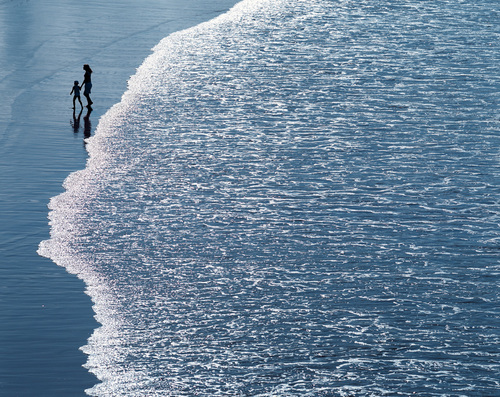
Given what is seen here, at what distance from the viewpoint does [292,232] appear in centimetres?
2145

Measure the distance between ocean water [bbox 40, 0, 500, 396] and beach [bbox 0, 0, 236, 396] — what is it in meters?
0.56

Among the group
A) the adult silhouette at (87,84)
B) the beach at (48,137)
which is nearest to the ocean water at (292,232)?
the beach at (48,137)

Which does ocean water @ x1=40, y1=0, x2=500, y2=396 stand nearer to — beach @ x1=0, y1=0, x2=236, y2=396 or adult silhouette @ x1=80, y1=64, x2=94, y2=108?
beach @ x1=0, y1=0, x2=236, y2=396

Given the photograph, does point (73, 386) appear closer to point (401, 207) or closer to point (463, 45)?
point (401, 207)

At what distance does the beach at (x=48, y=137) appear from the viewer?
15312 mm

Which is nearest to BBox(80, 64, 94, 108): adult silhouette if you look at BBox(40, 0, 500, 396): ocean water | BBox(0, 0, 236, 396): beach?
BBox(0, 0, 236, 396): beach

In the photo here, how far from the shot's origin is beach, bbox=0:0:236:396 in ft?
50.2

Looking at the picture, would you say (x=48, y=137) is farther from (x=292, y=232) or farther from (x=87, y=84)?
(x=292, y=232)

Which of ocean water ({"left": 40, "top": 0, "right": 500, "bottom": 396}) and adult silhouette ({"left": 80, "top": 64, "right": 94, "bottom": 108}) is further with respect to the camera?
adult silhouette ({"left": 80, "top": 64, "right": 94, "bottom": 108})

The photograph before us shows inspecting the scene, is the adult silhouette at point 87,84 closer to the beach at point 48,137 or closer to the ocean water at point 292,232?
the beach at point 48,137

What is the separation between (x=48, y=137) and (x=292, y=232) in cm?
1149

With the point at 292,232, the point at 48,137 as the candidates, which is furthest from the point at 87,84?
the point at 292,232

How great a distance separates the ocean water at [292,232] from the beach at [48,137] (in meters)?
0.56

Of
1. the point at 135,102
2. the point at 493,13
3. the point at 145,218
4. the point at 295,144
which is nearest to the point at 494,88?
the point at 295,144
